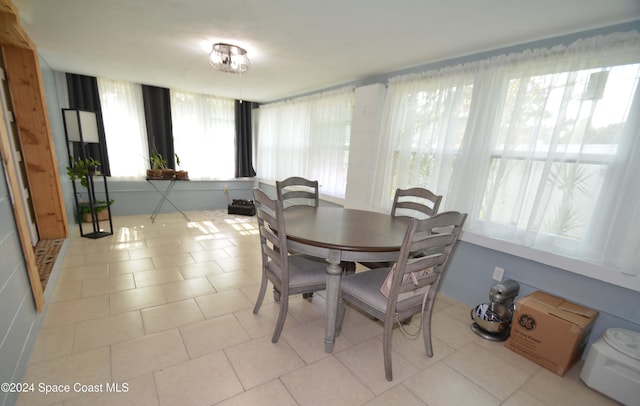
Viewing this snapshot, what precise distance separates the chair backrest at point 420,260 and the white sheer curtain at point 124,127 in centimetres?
472

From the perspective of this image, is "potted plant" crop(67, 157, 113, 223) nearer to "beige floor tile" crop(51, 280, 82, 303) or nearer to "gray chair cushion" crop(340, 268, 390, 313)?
"beige floor tile" crop(51, 280, 82, 303)

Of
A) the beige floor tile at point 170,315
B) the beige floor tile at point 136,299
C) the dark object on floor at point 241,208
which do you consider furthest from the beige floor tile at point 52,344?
the dark object on floor at point 241,208

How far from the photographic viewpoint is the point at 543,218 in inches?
73.8

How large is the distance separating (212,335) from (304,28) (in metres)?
2.25

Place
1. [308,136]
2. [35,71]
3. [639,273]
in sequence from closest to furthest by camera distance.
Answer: [639,273] < [35,71] < [308,136]

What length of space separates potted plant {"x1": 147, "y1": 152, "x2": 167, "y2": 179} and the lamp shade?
1.22m

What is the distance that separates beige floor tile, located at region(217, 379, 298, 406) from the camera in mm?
1346

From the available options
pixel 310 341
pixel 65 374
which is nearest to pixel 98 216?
pixel 65 374

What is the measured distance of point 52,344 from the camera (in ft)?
5.34

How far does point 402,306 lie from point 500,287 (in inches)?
37.4

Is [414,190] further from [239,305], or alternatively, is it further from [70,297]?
[70,297]

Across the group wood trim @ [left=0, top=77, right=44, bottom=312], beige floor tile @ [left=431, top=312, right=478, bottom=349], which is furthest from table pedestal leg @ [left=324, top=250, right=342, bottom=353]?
A: wood trim @ [left=0, top=77, right=44, bottom=312]

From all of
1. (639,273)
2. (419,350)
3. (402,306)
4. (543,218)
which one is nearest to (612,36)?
(543,218)

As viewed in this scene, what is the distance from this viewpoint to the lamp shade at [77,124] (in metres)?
2.99
